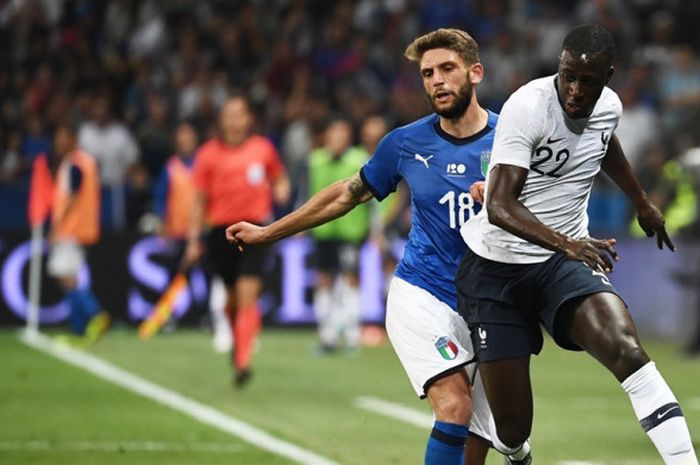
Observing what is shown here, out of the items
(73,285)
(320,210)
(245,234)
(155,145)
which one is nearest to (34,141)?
(155,145)

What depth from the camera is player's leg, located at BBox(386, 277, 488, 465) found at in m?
7.49

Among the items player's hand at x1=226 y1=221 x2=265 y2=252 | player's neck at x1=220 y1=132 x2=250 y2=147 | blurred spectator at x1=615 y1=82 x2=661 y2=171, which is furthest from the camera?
blurred spectator at x1=615 y1=82 x2=661 y2=171

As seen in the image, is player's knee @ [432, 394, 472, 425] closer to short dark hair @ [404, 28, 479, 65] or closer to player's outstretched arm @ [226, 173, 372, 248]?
player's outstretched arm @ [226, 173, 372, 248]

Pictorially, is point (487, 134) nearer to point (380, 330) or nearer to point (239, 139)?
point (239, 139)

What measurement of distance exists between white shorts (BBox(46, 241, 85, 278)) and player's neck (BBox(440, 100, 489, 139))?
11.7 m

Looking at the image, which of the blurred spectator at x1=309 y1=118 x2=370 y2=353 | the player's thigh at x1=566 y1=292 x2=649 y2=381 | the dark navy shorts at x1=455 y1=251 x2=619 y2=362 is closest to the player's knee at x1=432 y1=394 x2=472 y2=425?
the dark navy shorts at x1=455 y1=251 x2=619 y2=362

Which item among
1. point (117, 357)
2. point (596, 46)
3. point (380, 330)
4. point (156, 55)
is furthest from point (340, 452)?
point (156, 55)

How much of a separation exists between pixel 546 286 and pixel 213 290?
1381 cm

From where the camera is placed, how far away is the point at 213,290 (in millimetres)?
20859

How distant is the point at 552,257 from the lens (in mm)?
7375

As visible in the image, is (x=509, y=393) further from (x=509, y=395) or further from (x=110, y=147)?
(x=110, y=147)

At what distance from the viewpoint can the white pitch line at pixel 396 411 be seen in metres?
12.3

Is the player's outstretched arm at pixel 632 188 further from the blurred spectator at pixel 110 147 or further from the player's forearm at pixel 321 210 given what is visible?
the blurred spectator at pixel 110 147

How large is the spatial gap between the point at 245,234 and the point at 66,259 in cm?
1125
